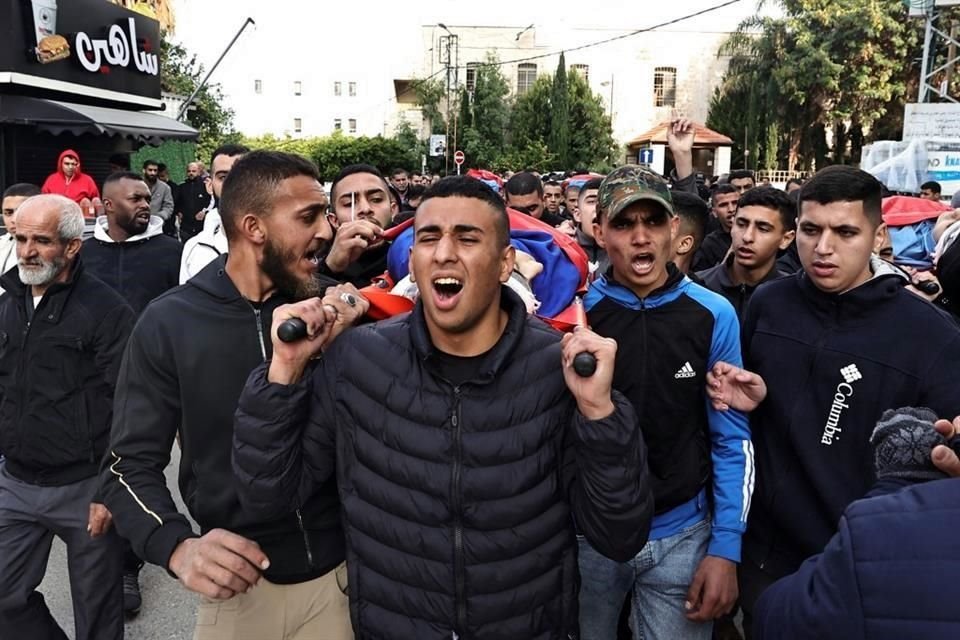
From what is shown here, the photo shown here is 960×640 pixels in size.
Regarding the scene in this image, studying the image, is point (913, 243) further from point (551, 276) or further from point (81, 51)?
point (81, 51)

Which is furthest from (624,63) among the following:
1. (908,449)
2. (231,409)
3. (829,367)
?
(908,449)

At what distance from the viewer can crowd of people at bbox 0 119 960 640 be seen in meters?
1.84

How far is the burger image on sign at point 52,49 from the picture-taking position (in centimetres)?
1350

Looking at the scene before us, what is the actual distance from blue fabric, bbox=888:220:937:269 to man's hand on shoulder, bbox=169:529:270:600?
4.66m

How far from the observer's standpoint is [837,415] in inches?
96.2

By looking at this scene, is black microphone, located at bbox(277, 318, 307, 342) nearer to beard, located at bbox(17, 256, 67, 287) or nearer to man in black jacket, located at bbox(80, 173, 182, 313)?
beard, located at bbox(17, 256, 67, 287)

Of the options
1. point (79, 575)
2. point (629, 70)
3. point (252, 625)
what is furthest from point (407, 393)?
point (629, 70)

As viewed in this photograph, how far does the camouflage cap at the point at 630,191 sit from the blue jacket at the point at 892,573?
145cm

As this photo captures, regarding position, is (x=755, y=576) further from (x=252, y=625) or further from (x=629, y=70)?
(x=629, y=70)

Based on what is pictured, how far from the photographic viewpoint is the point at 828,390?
8.09 feet

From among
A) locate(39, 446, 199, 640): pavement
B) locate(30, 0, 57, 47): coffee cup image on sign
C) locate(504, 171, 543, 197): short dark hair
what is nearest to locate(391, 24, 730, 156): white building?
locate(30, 0, 57, 47): coffee cup image on sign

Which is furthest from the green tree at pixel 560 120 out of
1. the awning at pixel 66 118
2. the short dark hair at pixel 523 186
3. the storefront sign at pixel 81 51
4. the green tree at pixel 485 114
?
the short dark hair at pixel 523 186

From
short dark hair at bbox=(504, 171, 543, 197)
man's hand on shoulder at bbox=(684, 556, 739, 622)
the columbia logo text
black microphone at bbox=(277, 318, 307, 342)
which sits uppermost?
short dark hair at bbox=(504, 171, 543, 197)

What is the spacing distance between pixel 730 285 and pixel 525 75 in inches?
1721
